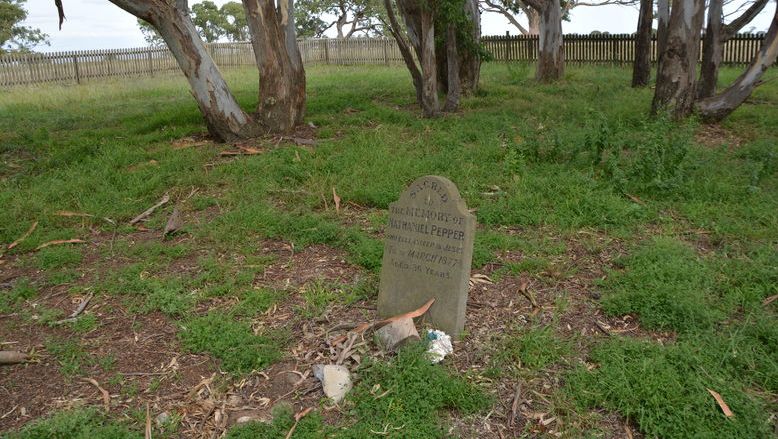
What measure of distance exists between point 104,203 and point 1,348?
281cm

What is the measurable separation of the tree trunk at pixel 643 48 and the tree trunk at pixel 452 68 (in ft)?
19.2

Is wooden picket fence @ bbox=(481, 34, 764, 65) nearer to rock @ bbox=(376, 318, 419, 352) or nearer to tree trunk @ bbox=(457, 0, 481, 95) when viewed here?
tree trunk @ bbox=(457, 0, 481, 95)

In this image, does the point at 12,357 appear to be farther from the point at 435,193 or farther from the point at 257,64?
the point at 257,64

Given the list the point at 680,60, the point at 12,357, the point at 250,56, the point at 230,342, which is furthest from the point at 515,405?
the point at 250,56

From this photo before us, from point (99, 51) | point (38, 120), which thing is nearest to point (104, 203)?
point (38, 120)

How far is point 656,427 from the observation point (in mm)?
3234

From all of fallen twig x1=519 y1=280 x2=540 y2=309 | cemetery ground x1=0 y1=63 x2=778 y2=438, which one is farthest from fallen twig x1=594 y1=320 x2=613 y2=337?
fallen twig x1=519 y1=280 x2=540 y2=309

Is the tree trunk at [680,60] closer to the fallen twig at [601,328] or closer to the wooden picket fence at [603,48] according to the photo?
the fallen twig at [601,328]

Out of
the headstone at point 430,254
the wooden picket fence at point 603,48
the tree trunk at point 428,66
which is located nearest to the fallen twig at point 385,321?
the headstone at point 430,254

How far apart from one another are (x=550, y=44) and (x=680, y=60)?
7219 mm

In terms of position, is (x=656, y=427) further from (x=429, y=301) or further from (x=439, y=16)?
(x=439, y=16)

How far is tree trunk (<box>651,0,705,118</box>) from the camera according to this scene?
30.4 feet

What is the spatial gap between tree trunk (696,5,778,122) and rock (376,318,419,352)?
767 centimetres

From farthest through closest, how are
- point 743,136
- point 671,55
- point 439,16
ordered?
1. point 439,16
2. point 671,55
3. point 743,136
